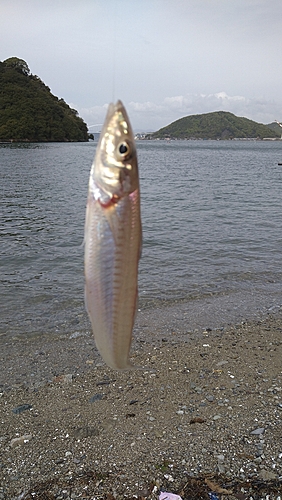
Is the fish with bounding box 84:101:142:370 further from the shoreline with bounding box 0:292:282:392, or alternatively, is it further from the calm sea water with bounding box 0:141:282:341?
the shoreline with bounding box 0:292:282:392

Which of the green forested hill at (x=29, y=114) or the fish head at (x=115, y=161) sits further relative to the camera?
the green forested hill at (x=29, y=114)

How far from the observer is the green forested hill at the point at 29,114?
126 metres

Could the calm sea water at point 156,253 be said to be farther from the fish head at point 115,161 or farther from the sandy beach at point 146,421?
the sandy beach at point 146,421

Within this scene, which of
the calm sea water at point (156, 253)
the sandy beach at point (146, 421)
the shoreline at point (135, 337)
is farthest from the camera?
the calm sea water at point (156, 253)

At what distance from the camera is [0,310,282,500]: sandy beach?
5.00 metres

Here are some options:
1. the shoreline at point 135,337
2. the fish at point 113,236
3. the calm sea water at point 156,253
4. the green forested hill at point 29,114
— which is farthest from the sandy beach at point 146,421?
the green forested hill at point 29,114

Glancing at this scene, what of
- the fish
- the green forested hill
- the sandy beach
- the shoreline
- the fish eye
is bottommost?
the shoreline

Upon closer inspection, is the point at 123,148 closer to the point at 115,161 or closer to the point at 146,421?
the point at 115,161

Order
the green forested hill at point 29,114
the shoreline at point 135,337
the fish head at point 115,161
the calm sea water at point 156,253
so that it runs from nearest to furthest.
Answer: the fish head at point 115,161
the shoreline at point 135,337
the calm sea water at point 156,253
the green forested hill at point 29,114

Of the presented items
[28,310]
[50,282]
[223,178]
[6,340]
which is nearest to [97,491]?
[6,340]

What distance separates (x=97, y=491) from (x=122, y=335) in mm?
3640

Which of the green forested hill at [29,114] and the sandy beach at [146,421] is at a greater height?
the green forested hill at [29,114]

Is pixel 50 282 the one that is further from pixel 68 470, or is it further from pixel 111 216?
pixel 111 216

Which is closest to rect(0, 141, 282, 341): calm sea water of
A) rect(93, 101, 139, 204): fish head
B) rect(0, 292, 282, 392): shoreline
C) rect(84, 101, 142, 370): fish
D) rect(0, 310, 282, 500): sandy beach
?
rect(0, 292, 282, 392): shoreline
